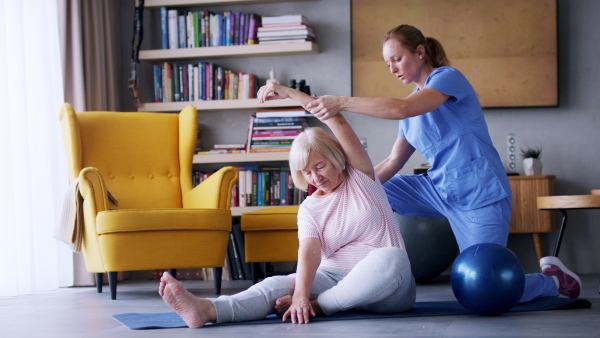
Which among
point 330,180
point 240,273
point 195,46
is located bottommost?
point 240,273

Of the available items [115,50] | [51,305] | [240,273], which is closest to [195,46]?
[115,50]

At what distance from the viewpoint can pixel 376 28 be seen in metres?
5.03

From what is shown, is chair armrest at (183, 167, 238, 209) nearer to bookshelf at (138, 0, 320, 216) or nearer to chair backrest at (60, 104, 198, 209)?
chair backrest at (60, 104, 198, 209)

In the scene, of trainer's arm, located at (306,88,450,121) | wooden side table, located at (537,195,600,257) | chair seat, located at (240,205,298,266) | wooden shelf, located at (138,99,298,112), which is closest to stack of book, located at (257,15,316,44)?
wooden shelf, located at (138,99,298,112)

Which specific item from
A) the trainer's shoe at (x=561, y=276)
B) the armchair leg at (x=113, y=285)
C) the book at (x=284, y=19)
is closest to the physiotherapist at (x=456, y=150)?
the trainer's shoe at (x=561, y=276)

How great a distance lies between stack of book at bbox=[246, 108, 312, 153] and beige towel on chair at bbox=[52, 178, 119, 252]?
4.96ft

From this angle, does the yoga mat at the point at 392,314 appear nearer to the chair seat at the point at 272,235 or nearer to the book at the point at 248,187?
the chair seat at the point at 272,235

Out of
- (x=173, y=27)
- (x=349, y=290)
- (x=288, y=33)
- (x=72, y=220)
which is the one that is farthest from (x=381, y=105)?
(x=173, y=27)

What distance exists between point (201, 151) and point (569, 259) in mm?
2567

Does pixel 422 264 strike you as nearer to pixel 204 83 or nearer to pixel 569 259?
pixel 569 259

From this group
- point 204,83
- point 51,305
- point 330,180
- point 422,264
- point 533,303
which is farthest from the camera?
point 204,83

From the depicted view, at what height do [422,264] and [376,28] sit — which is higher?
[376,28]

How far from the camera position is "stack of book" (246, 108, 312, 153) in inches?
195

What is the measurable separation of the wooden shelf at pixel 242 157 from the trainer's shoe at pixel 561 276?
2384 mm
